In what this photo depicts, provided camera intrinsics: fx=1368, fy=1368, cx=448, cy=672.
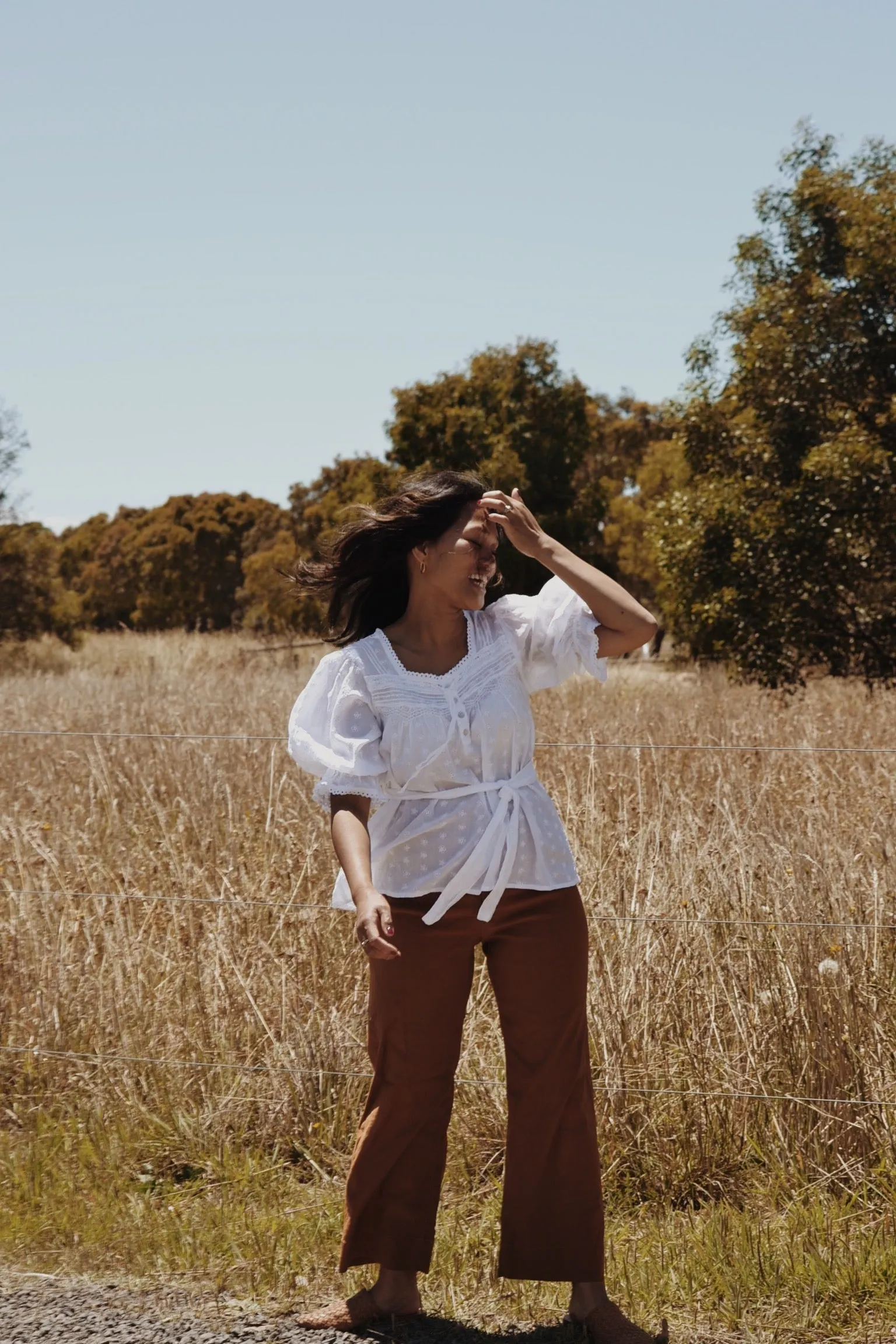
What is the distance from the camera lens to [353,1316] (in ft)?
9.69

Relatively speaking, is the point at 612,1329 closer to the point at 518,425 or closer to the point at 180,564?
the point at 518,425

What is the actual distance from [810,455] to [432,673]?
506 inches

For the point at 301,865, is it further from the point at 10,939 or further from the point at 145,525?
the point at 145,525

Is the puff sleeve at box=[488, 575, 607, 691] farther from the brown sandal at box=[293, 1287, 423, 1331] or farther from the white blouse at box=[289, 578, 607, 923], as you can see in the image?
the brown sandal at box=[293, 1287, 423, 1331]

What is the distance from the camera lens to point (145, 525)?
192 feet

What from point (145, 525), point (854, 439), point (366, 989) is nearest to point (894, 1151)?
point (366, 989)

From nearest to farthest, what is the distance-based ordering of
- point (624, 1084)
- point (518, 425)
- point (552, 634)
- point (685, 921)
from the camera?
point (552, 634)
point (624, 1084)
point (685, 921)
point (518, 425)

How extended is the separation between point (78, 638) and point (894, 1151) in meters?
25.7

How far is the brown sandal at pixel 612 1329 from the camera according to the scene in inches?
110

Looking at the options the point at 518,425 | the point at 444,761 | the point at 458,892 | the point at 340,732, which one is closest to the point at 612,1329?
the point at 458,892

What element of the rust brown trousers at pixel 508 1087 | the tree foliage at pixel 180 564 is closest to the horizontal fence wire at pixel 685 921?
the rust brown trousers at pixel 508 1087

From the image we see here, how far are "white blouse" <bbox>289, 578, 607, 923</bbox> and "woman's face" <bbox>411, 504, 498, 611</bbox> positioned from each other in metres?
0.12

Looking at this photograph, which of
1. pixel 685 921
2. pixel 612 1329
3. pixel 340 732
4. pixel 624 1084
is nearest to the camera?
pixel 612 1329

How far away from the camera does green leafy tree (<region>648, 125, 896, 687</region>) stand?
15047mm
